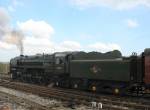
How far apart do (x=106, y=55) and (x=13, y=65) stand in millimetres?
17558

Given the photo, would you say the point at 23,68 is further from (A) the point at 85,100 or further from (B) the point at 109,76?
(A) the point at 85,100

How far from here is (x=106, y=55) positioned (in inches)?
1013

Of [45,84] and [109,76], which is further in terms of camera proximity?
[45,84]

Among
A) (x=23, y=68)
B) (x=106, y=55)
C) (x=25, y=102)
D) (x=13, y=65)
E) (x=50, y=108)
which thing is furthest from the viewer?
(x=13, y=65)

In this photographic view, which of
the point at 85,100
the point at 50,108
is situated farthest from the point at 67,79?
the point at 50,108

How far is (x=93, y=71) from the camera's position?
23.4 m

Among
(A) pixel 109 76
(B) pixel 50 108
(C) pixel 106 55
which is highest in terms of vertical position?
(C) pixel 106 55

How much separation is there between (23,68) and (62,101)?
61.4 ft

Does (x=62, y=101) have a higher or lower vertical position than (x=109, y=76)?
lower

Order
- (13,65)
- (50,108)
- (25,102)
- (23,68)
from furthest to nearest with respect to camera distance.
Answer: (13,65) < (23,68) < (25,102) < (50,108)

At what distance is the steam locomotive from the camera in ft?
66.4

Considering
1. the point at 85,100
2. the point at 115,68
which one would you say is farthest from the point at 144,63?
the point at 85,100

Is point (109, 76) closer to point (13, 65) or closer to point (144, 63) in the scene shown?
point (144, 63)

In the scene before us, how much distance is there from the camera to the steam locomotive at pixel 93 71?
2025 centimetres
